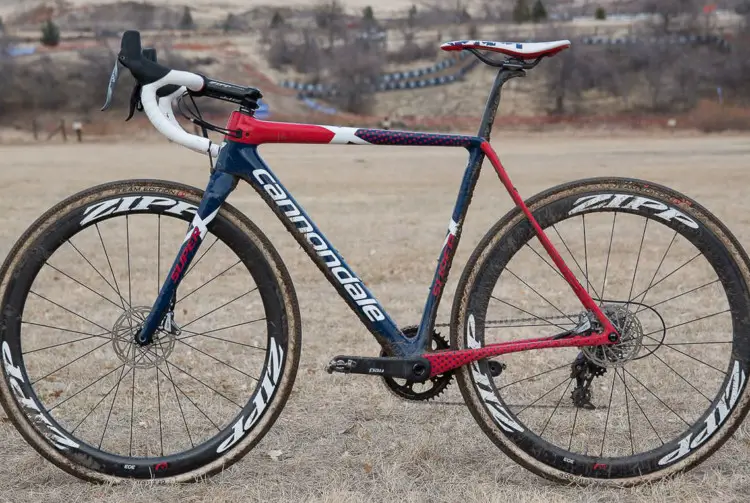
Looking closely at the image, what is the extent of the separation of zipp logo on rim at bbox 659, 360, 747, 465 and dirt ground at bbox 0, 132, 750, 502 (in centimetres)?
10

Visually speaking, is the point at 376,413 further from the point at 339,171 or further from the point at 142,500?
the point at 339,171

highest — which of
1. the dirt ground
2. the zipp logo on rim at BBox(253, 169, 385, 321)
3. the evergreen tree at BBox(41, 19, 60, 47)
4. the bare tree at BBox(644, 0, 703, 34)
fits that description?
the zipp logo on rim at BBox(253, 169, 385, 321)

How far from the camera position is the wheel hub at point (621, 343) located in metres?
3.25

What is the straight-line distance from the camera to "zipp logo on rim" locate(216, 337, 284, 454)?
3.22 m

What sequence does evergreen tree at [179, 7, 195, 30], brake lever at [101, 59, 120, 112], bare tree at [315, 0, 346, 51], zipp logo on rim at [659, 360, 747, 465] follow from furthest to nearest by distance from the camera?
evergreen tree at [179, 7, 195, 30], bare tree at [315, 0, 346, 51], zipp logo on rim at [659, 360, 747, 465], brake lever at [101, 59, 120, 112]

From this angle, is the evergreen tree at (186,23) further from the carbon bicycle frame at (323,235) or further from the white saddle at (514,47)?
the white saddle at (514,47)

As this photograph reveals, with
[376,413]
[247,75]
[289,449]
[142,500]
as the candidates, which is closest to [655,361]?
[376,413]

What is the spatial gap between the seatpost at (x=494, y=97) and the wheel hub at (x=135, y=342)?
1339 mm

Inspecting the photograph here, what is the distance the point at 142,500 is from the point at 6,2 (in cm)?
14104

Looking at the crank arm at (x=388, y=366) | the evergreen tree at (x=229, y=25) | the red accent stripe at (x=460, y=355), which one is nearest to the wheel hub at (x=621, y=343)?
the red accent stripe at (x=460, y=355)

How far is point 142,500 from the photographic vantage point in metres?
3.11

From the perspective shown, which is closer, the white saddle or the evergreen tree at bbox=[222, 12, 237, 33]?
the white saddle

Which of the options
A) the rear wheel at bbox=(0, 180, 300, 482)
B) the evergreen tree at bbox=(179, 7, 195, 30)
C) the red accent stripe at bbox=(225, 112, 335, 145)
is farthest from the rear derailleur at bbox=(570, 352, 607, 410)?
the evergreen tree at bbox=(179, 7, 195, 30)

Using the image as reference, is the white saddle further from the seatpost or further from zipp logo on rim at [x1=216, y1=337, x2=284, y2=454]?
zipp logo on rim at [x1=216, y1=337, x2=284, y2=454]
